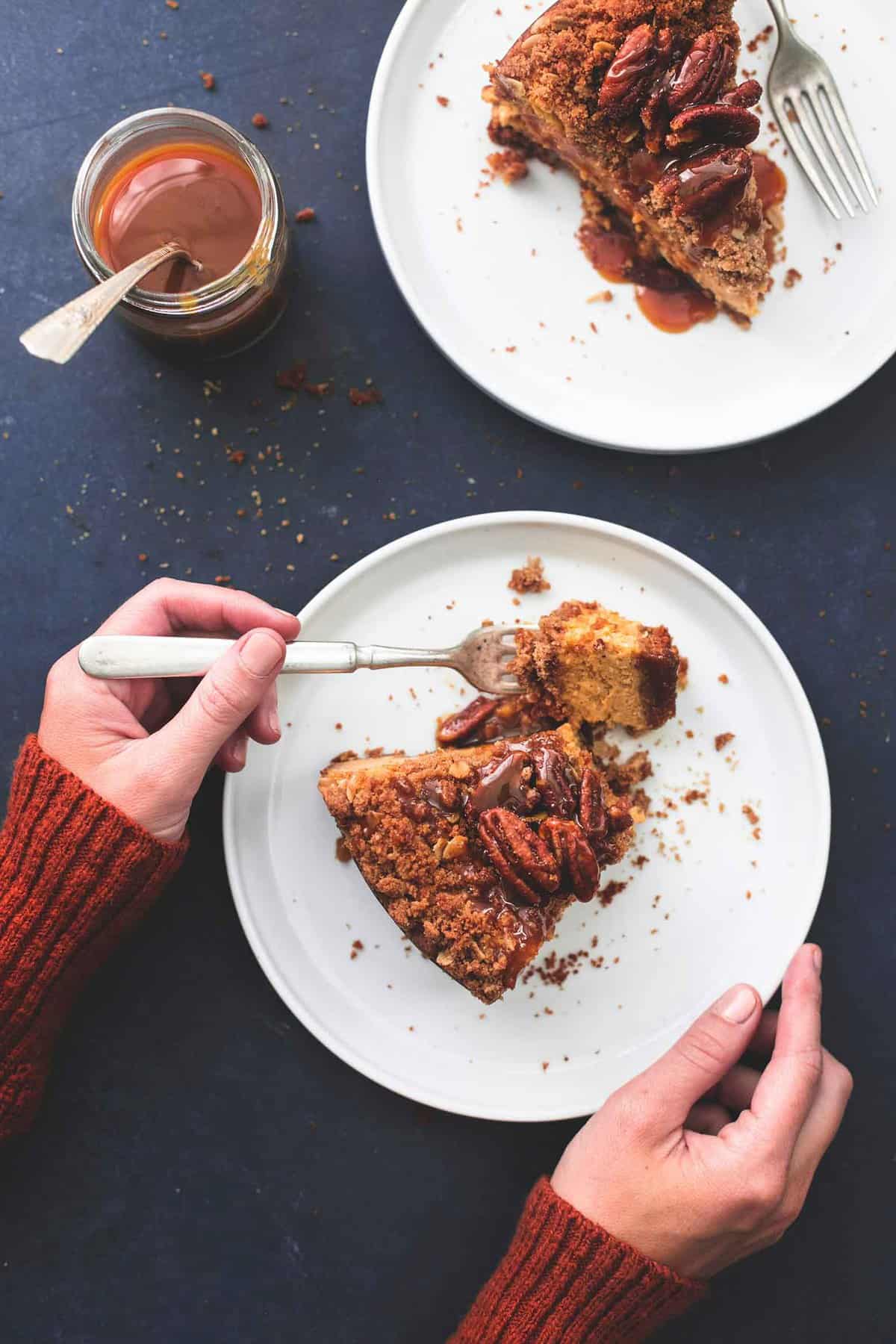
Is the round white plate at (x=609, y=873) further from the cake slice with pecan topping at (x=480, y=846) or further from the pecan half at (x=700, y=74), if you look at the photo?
the pecan half at (x=700, y=74)

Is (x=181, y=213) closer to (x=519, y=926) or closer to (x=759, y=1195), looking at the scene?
(x=519, y=926)

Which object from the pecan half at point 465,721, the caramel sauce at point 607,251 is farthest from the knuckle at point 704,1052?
the caramel sauce at point 607,251

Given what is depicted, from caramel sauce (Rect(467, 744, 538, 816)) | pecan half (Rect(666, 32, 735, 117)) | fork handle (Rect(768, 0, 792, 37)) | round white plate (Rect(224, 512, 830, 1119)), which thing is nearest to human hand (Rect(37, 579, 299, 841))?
round white plate (Rect(224, 512, 830, 1119))

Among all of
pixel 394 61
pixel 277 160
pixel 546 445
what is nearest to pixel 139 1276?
pixel 546 445

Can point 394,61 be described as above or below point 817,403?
above

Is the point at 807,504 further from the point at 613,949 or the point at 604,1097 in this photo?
the point at 604,1097
